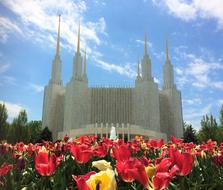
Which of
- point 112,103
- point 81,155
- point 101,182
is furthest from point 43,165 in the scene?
point 112,103

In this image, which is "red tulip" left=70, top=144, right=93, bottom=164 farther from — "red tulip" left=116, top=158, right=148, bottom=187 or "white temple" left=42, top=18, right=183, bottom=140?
"white temple" left=42, top=18, right=183, bottom=140

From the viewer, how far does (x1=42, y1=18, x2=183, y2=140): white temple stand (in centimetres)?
4944

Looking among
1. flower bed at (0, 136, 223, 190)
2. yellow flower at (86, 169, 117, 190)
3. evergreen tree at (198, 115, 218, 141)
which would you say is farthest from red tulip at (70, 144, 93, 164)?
evergreen tree at (198, 115, 218, 141)

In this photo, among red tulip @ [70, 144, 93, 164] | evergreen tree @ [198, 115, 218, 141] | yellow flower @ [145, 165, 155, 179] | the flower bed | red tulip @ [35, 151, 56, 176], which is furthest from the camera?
evergreen tree @ [198, 115, 218, 141]

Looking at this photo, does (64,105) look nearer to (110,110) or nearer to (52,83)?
(52,83)

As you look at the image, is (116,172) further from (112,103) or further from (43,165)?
(112,103)

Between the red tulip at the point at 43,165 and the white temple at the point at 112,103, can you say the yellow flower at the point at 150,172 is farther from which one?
the white temple at the point at 112,103

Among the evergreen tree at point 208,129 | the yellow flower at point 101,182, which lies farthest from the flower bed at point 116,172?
the evergreen tree at point 208,129

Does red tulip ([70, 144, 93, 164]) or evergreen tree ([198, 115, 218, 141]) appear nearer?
red tulip ([70, 144, 93, 164])

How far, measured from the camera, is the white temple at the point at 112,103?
4944cm

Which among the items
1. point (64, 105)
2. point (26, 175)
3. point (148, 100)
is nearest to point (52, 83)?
point (64, 105)

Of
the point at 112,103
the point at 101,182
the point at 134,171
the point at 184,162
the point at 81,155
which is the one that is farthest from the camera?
the point at 112,103

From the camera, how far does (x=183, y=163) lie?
4.17 feet

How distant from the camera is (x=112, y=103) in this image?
53969mm
